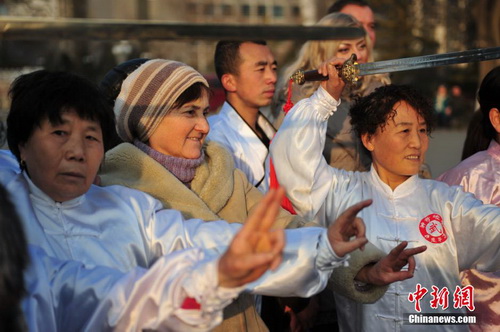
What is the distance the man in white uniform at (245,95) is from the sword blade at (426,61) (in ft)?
3.36

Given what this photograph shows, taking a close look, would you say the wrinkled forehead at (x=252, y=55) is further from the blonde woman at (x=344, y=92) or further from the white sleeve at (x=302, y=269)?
the white sleeve at (x=302, y=269)

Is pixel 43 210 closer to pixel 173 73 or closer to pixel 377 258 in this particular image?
pixel 173 73

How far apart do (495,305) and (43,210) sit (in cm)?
217

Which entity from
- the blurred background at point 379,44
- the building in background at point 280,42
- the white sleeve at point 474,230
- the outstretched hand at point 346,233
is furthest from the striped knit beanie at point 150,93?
the building in background at point 280,42

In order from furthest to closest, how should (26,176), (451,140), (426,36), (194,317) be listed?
(426,36) → (451,140) → (26,176) → (194,317)

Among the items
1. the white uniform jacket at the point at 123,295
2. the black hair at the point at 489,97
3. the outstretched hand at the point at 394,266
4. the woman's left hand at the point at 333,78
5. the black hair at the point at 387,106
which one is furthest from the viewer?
the black hair at the point at 489,97

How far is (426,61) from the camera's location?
10.4 feet

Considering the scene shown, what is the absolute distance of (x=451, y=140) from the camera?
50.8 ft

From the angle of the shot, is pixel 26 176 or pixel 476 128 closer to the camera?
pixel 26 176

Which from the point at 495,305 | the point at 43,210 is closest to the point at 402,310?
the point at 495,305

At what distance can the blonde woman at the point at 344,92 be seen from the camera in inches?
157

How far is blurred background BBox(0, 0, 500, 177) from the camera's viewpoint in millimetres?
15022

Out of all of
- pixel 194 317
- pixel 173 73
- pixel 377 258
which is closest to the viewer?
pixel 194 317

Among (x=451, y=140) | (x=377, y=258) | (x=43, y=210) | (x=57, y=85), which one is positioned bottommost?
(x=451, y=140)
